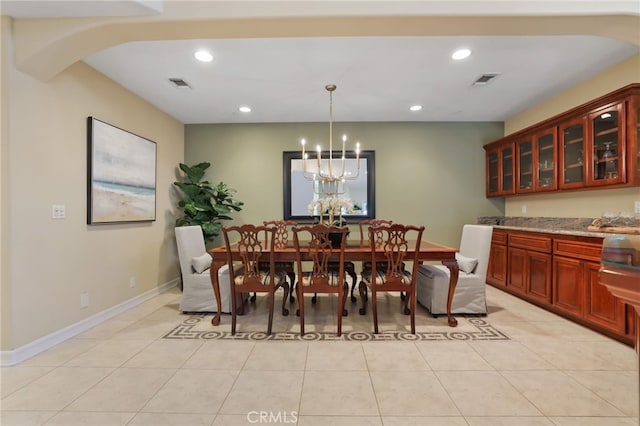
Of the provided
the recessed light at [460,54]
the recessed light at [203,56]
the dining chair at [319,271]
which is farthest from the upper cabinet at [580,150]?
the recessed light at [203,56]

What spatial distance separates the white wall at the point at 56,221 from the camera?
218cm

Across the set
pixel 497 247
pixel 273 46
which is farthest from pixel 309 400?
pixel 497 247

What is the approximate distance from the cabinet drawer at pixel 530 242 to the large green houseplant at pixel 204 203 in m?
3.89

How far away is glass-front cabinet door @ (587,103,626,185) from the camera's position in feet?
9.01

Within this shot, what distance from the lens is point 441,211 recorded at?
4879mm

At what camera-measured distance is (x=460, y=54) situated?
2744 mm

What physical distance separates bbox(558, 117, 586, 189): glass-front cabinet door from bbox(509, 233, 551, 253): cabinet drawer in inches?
27.2

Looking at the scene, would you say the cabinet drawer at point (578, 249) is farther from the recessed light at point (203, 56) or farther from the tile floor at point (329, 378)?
the recessed light at point (203, 56)

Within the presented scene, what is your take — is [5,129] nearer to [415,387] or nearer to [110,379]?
[110,379]

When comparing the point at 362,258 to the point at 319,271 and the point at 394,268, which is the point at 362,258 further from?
the point at 319,271

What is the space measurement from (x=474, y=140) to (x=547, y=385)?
12.9 feet

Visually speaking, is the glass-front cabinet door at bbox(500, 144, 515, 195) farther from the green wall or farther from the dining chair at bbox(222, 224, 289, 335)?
the dining chair at bbox(222, 224, 289, 335)

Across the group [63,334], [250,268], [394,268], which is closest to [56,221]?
[63,334]

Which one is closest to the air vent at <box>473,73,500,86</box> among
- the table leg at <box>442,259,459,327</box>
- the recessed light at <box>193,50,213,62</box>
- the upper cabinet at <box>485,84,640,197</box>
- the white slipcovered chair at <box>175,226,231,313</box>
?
the upper cabinet at <box>485,84,640,197</box>
